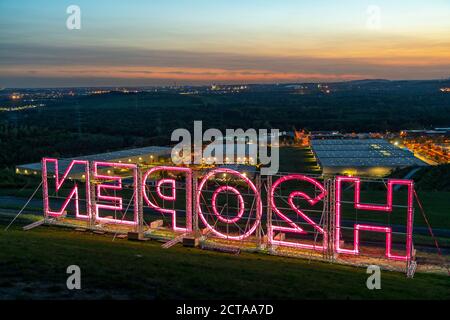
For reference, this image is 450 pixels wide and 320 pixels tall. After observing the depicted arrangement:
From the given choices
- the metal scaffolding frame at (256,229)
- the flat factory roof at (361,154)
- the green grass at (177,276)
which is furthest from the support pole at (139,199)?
the flat factory roof at (361,154)

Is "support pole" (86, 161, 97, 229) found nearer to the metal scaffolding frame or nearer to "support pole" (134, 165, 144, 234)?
the metal scaffolding frame

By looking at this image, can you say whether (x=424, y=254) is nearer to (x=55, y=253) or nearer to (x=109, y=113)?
(x=55, y=253)

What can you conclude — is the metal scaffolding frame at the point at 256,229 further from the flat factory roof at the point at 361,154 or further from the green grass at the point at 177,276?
the flat factory roof at the point at 361,154

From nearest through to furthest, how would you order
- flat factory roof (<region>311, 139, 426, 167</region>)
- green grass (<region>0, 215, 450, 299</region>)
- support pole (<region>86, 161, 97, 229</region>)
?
green grass (<region>0, 215, 450, 299</region>) < support pole (<region>86, 161, 97, 229</region>) < flat factory roof (<region>311, 139, 426, 167</region>)

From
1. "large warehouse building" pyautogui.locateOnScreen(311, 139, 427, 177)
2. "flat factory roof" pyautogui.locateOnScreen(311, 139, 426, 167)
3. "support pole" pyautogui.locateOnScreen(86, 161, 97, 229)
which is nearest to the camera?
"support pole" pyautogui.locateOnScreen(86, 161, 97, 229)

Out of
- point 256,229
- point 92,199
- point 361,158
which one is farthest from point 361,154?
point 92,199

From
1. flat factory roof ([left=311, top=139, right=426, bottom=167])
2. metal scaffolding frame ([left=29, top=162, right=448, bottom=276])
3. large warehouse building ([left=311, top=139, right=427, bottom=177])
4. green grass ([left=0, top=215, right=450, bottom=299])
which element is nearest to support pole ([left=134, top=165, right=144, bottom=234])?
metal scaffolding frame ([left=29, top=162, right=448, bottom=276])

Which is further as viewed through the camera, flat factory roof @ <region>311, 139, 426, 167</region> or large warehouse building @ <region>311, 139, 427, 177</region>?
flat factory roof @ <region>311, 139, 426, 167</region>
